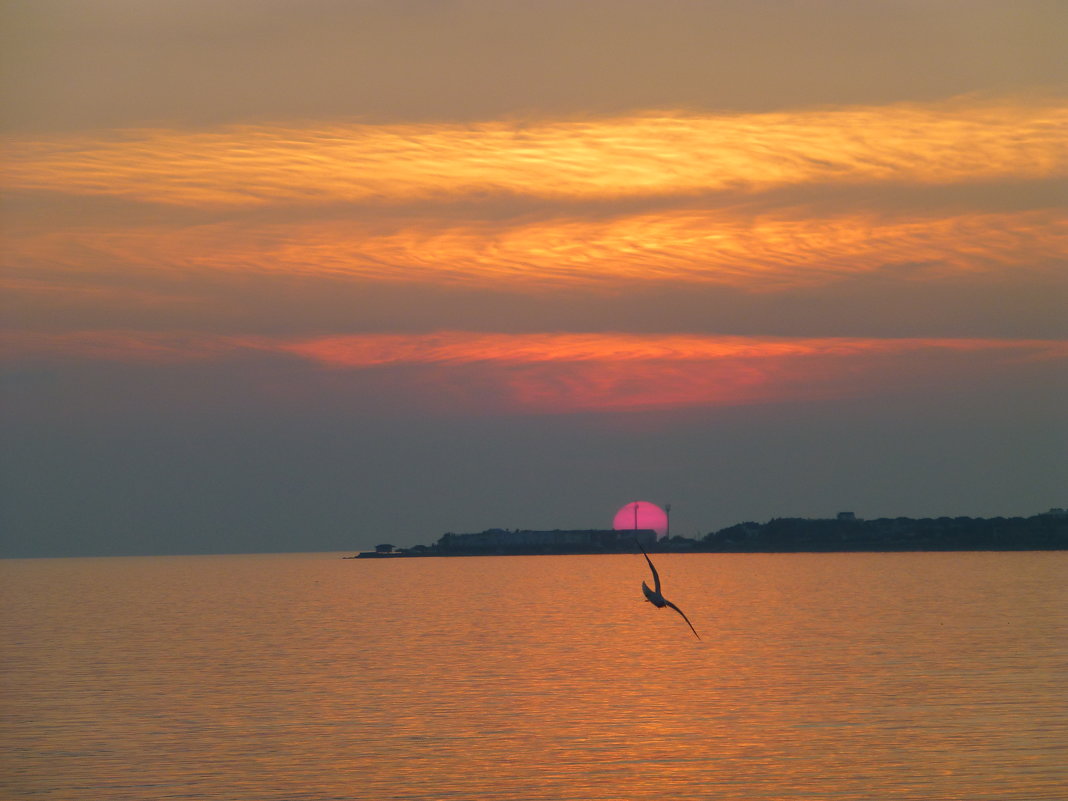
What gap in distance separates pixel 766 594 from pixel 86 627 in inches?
3211

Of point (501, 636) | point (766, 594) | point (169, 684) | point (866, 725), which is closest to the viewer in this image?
point (866, 725)

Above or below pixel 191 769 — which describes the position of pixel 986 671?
below

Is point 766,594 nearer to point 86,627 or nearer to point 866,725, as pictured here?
point 86,627

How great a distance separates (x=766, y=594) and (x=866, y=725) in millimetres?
110864

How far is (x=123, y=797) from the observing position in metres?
43.0

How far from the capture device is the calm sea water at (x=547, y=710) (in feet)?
146

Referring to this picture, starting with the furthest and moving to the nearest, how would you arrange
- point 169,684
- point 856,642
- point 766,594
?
point 766,594
point 856,642
point 169,684

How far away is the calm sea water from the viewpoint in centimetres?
4450

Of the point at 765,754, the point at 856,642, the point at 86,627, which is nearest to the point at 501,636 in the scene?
the point at 856,642

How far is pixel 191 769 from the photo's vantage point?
155 feet

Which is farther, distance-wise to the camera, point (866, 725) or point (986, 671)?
point (986, 671)

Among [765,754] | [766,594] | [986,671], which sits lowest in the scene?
[766,594]

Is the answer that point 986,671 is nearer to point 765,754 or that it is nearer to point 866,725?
point 866,725

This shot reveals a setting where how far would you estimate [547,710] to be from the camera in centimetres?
5803
